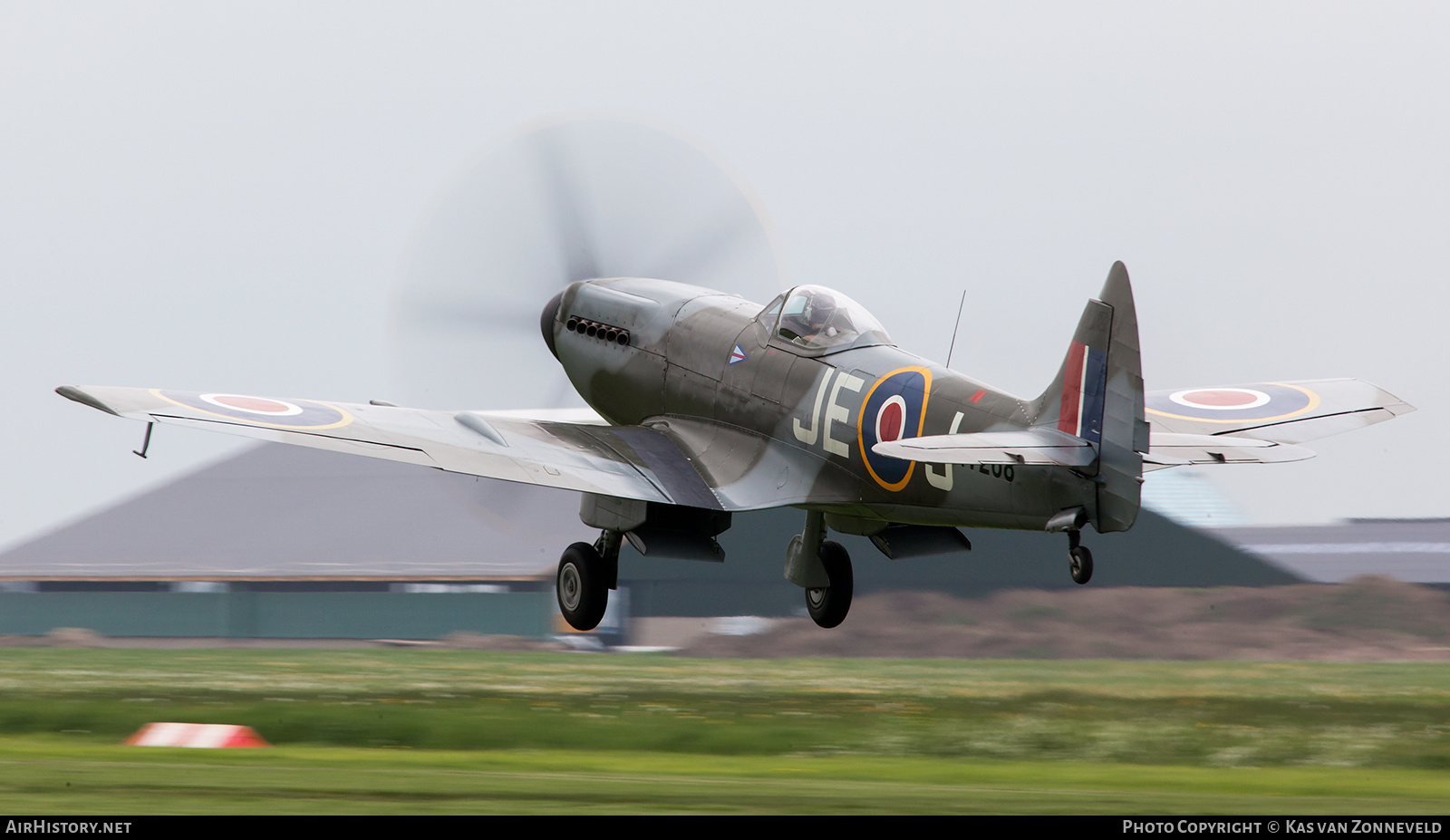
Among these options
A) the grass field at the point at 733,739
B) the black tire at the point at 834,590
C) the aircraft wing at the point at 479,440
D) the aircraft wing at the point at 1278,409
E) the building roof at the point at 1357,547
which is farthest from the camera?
the building roof at the point at 1357,547

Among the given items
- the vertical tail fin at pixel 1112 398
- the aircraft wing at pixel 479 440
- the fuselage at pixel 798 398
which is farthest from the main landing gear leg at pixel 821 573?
the vertical tail fin at pixel 1112 398

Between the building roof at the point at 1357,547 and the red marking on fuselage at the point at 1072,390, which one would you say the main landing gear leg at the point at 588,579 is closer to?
the red marking on fuselage at the point at 1072,390

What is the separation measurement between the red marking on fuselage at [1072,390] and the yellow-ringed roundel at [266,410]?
23.0 feet

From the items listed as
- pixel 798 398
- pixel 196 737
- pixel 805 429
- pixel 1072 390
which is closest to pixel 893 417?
pixel 805 429

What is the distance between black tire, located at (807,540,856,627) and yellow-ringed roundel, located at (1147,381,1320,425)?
389 cm

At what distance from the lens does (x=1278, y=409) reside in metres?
17.6

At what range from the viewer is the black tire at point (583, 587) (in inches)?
690

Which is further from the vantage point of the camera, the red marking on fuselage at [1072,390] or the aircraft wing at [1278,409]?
the aircraft wing at [1278,409]

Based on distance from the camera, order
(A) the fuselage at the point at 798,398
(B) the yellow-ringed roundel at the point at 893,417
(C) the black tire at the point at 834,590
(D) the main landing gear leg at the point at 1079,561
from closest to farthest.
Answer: (D) the main landing gear leg at the point at 1079,561 → (A) the fuselage at the point at 798,398 → (B) the yellow-ringed roundel at the point at 893,417 → (C) the black tire at the point at 834,590

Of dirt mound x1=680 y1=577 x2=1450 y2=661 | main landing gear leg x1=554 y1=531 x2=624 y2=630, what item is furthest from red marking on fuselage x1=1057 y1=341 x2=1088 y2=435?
dirt mound x1=680 y1=577 x2=1450 y2=661

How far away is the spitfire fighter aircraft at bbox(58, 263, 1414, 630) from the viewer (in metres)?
Answer: 13.2

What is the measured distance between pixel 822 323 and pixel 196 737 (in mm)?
7987
